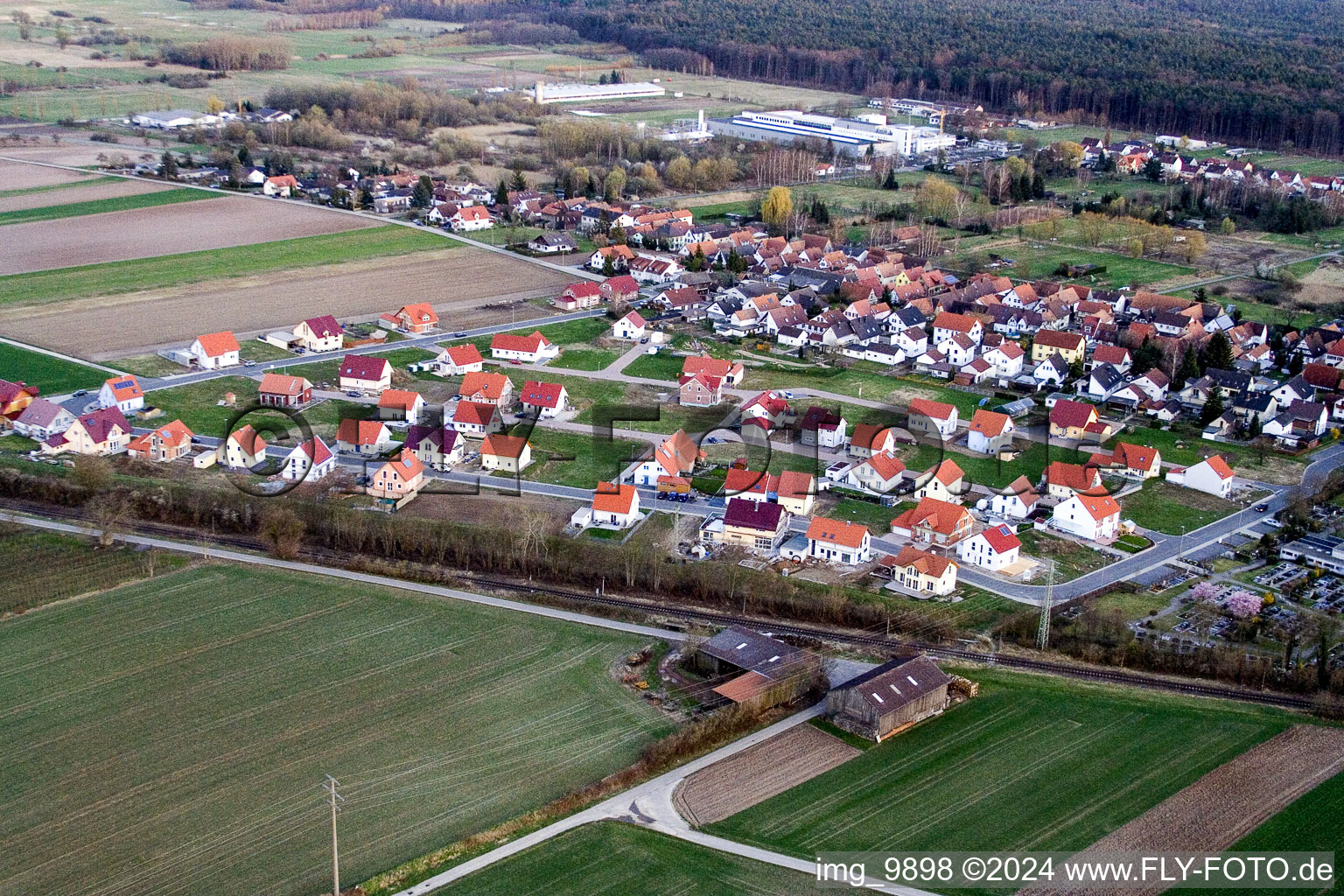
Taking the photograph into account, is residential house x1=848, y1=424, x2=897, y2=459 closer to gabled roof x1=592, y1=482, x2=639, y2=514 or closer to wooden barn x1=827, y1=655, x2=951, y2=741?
gabled roof x1=592, y1=482, x2=639, y2=514

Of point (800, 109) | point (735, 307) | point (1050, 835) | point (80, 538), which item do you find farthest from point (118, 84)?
point (1050, 835)

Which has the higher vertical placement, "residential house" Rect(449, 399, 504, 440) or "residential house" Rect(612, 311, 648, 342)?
"residential house" Rect(612, 311, 648, 342)

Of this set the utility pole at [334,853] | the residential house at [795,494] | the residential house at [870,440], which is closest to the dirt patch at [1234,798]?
the utility pole at [334,853]

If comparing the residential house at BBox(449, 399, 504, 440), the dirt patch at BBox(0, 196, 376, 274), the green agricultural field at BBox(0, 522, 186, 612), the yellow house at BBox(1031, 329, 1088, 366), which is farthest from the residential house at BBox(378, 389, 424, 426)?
the dirt patch at BBox(0, 196, 376, 274)

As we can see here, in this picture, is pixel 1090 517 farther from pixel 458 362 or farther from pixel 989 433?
pixel 458 362

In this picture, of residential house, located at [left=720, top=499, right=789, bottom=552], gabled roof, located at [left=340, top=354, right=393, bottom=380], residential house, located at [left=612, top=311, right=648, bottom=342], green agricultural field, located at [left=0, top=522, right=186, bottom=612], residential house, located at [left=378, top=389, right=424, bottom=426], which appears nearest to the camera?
green agricultural field, located at [left=0, top=522, right=186, bottom=612]

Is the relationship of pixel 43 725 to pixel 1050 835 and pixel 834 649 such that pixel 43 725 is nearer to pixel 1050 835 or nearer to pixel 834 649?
pixel 834 649
